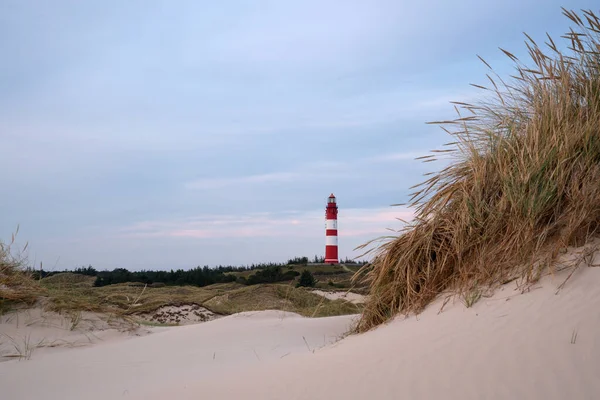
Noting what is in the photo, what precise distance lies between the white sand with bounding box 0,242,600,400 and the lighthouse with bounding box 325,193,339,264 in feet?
72.4

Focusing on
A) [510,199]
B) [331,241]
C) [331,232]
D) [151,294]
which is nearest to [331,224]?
[331,232]

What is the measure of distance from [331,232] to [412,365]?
24.4 meters

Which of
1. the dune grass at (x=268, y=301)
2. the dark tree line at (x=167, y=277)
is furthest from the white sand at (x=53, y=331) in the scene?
the dark tree line at (x=167, y=277)

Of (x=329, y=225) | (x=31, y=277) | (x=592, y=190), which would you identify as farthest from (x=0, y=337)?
(x=329, y=225)

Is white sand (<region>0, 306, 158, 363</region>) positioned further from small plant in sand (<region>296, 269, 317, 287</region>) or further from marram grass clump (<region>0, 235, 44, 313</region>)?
small plant in sand (<region>296, 269, 317, 287</region>)

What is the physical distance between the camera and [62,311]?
253 inches

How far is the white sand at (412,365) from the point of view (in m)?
2.79

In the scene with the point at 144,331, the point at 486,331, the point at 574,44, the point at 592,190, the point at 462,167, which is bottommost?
the point at 144,331

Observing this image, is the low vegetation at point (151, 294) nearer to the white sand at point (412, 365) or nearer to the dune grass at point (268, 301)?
the dune grass at point (268, 301)

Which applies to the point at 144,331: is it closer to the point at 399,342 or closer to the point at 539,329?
the point at 399,342

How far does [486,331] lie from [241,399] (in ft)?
5.17

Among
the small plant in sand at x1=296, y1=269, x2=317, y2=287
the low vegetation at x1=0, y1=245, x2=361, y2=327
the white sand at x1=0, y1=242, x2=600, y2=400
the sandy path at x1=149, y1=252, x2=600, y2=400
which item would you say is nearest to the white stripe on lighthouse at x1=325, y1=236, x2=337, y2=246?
the low vegetation at x1=0, y1=245, x2=361, y2=327

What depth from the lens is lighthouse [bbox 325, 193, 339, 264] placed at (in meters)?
27.2

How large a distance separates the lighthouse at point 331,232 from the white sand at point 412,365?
72.4ft
